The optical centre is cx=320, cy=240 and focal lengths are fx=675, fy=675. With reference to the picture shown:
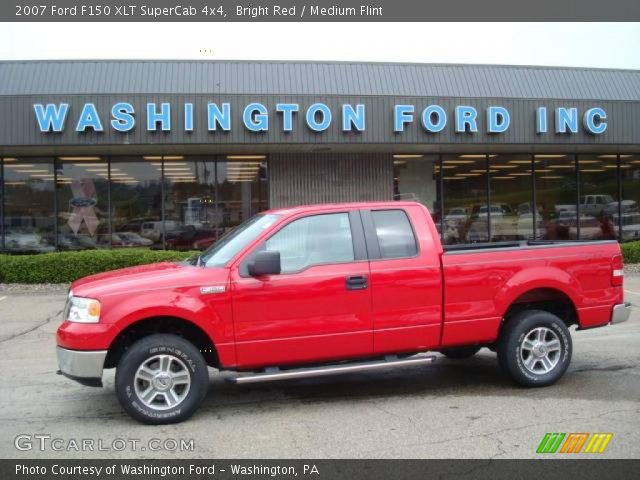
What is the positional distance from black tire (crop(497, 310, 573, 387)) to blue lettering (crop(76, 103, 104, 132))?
11431mm

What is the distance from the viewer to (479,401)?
247 inches

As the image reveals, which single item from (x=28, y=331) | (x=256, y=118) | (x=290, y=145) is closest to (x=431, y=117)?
(x=290, y=145)

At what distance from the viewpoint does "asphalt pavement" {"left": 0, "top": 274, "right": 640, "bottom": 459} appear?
5086mm

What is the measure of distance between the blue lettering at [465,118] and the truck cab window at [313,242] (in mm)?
10822

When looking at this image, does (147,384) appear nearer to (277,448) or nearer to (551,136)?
(277,448)

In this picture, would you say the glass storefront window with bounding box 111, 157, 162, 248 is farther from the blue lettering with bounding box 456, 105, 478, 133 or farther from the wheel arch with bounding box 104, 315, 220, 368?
the wheel arch with bounding box 104, 315, 220, 368

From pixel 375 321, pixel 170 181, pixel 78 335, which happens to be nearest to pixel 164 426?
pixel 78 335

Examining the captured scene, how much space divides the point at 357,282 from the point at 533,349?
77.4 inches

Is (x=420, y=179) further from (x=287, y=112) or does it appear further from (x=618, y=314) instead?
(x=618, y=314)

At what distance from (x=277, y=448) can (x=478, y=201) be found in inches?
600

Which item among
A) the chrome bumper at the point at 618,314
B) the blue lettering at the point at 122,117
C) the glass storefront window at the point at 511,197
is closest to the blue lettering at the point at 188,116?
the blue lettering at the point at 122,117

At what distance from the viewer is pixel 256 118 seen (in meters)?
15.6

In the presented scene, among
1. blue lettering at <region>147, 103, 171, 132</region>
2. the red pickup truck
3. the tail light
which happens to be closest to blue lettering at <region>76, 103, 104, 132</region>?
blue lettering at <region>147, 103, 171, 132</region>

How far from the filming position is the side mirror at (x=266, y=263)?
18.9 feet
